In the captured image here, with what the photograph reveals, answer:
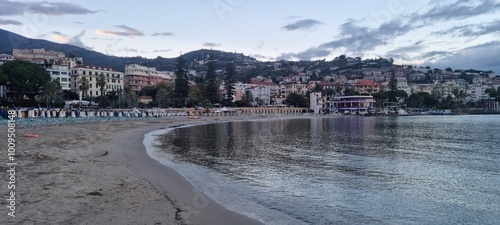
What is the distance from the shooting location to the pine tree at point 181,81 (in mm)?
92312

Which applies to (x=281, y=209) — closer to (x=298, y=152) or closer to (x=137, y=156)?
(x=137, y=156)

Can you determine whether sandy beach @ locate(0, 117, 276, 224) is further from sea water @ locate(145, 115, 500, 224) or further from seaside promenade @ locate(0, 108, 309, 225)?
sea water @ locate(145, 115, 500, 224)

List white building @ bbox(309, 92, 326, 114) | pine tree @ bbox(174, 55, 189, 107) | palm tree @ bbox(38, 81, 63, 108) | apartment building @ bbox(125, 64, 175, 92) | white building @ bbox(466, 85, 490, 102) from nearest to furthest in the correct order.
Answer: palm tree @ bbox(38, 81, 63, 108), pine tree @ bbox(174, 55, 189, 107), apartment building @ bbox(125, 64, 175, 92), white building @ bbox(309, 92, 326, 114), white building @ bbox(466, 85, 490, 102)

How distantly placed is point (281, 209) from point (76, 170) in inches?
280

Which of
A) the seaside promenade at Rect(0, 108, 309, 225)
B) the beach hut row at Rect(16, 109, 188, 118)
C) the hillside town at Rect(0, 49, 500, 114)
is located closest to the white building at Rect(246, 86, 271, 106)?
the hillside town at Rect(0, 49, 500, 114)

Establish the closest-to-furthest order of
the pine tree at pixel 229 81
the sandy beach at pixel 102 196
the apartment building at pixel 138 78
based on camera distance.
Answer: the sandy beach at pixel 102 196 → the pine tree at pixel 229 81 → the apartment building at pixel 138 78

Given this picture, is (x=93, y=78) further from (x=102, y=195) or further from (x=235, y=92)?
(x=102, y=195)

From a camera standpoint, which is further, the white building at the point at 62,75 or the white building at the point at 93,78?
the white building at the point at 93,78

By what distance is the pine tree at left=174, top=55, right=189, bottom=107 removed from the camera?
303 feet

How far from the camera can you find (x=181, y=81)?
9350 cm

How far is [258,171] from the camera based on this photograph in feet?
50.1

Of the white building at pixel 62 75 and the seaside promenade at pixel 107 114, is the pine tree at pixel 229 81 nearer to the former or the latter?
the seaside promenade at pixel 107 114

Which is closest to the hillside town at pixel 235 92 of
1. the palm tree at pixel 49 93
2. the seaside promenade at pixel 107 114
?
the palm tree at pixel 49 93

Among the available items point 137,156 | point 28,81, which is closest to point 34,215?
point 137,156
